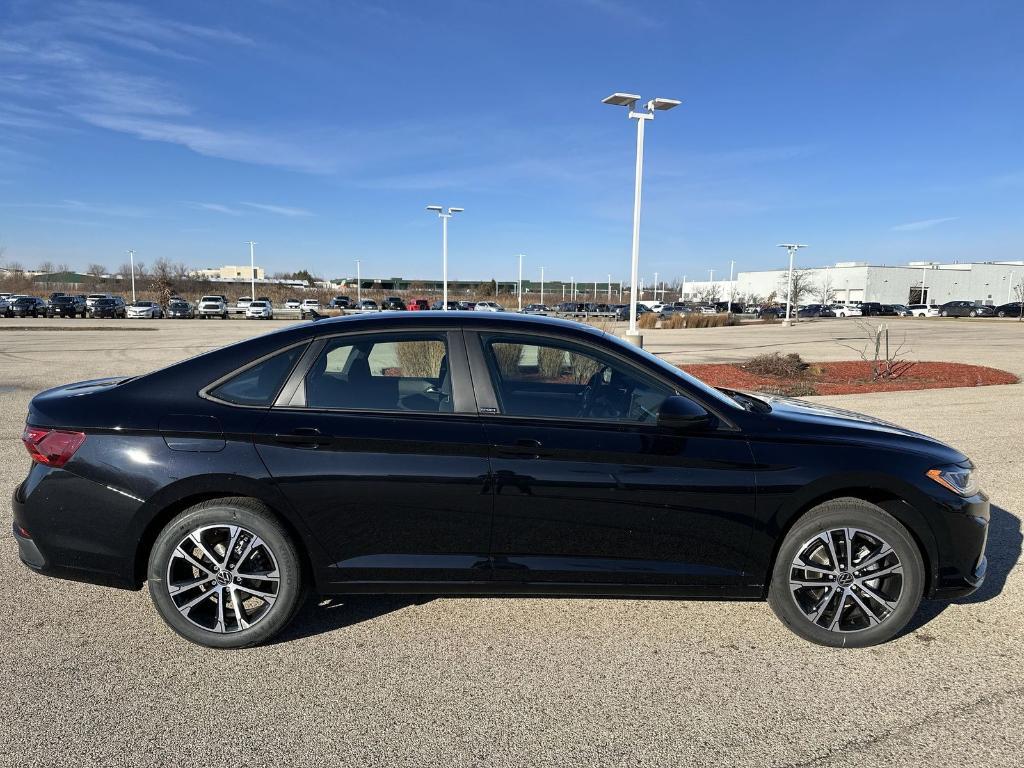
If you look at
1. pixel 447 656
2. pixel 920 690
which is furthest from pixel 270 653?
pixel 920 690

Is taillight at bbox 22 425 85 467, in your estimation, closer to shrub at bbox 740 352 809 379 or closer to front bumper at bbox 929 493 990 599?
front bumper at bbox 929 493 990 599

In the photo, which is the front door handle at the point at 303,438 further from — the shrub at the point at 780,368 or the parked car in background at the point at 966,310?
the parked car in background at the point at 966,310

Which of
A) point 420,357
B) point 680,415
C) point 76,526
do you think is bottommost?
point 76,526

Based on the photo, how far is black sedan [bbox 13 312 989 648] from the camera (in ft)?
10.4

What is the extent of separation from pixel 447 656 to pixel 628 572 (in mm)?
992

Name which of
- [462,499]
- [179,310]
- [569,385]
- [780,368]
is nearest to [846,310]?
[179,310]

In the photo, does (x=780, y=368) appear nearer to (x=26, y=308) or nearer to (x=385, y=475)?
(x=385, y=475)

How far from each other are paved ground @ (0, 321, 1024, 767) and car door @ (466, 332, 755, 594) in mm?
437

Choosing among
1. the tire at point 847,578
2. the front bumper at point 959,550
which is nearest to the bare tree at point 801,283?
the front bumper at point 959,550

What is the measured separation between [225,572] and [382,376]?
1.24m

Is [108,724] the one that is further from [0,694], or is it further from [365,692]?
[365,692]

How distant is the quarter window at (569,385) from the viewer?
3361mm

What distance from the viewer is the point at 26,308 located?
4875 centimetres

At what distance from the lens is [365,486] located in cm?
318
